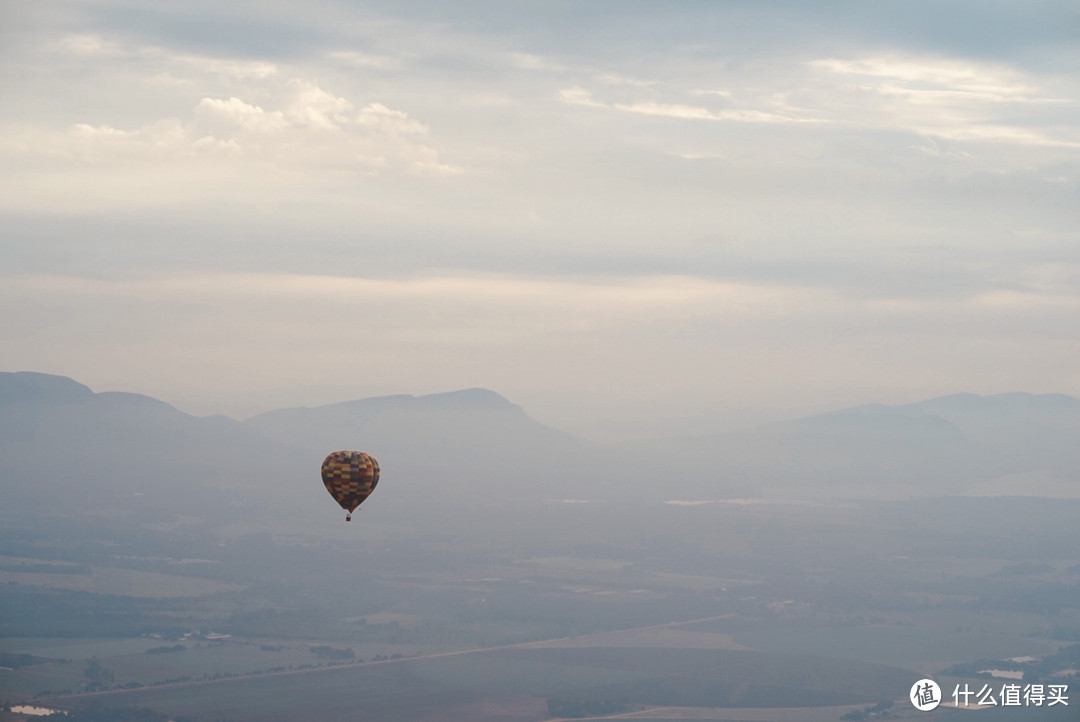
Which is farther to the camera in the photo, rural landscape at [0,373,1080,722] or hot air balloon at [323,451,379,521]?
rural landscape at [0,373,1080,722]

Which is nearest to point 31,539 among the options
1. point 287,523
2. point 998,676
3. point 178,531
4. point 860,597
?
point 178,531

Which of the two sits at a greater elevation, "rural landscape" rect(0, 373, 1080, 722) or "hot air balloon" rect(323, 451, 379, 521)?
"hot air balloon" rect(323, 451, 379, 521)

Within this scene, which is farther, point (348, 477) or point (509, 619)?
point (509, 619)

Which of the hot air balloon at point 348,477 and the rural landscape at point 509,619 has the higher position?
the hot air balloon at point 348,477

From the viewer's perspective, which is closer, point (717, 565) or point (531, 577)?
point (531, 577)

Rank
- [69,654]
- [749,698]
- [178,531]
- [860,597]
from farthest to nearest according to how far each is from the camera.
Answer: [178,531] → [860,597] → [69,654] → [749,698]

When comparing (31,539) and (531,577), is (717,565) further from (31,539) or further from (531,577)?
(31,539)

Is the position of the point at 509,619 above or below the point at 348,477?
below

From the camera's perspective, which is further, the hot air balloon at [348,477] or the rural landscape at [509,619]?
the rural landscape at [509,619]

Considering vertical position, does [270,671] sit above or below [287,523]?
below

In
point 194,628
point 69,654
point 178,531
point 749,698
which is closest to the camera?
point 749,698
